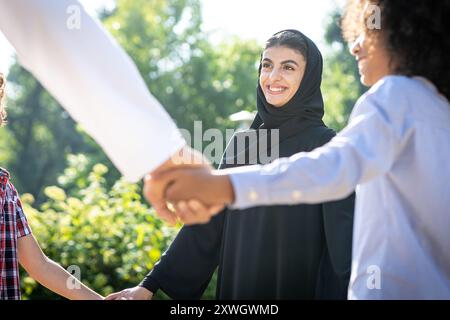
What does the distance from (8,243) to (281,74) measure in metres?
1.75

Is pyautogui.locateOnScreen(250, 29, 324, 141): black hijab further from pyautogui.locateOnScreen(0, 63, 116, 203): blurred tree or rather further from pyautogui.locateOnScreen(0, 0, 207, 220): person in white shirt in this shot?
pyautogui.locateOnScreen(0, 63, 116, 203): blurred tree

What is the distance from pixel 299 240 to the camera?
9.90 ft

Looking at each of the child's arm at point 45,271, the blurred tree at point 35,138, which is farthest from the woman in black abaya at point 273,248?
the blurred tree at point 35,138

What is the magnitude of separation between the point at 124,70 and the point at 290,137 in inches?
62.3

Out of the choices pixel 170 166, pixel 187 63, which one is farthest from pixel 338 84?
pixel 170 166

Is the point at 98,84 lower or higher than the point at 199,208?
higher

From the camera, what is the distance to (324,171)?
1.75 meters

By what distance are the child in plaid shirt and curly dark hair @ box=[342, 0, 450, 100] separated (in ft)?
5.72

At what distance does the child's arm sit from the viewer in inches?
111

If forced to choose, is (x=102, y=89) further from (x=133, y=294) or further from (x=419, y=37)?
(x=133, y=294)

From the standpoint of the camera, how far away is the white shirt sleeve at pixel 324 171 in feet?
5.73

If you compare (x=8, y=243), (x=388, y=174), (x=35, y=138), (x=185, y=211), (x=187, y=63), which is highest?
(x=187, y=63)

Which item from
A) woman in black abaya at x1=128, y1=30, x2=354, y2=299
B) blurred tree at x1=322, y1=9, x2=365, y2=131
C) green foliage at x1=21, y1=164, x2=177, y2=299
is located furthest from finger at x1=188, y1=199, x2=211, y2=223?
blurred tree at x1=322, y1=9, x2=365, y2=131
